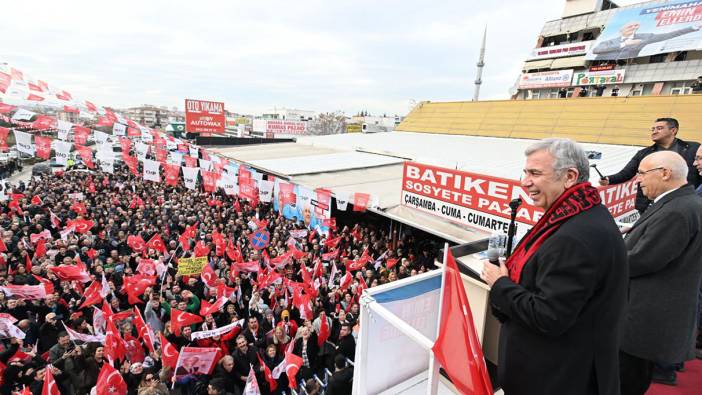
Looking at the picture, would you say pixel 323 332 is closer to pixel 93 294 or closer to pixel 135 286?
pixel 135 286

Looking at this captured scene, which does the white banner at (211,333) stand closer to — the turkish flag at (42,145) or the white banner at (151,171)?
the white banner at (151,171)

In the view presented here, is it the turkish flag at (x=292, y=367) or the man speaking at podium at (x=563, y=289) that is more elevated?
the man speaking at podium at (x=563, y=289)

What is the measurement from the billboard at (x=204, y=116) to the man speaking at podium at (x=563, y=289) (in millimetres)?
33462

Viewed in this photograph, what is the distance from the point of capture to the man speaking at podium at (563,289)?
1.35 m

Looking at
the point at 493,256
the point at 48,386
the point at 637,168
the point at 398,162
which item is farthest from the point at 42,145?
the point at 637,168

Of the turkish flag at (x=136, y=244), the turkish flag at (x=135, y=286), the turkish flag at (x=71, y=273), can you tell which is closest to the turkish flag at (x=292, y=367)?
→ the turkish flag at (x=135, y=286)

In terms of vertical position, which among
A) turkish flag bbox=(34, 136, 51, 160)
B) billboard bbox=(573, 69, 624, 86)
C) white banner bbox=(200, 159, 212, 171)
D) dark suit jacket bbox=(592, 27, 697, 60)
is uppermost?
dark suit jacket bbox=(592, 27, 697, 60)

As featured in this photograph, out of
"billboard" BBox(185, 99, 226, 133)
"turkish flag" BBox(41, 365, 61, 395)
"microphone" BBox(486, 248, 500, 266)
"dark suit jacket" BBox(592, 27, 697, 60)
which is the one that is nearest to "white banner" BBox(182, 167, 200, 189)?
"turkish flag" BBox(41, 365, 61, 395)

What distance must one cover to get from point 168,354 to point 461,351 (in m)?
4.64

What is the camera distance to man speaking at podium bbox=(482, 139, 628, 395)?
1346 millimetres

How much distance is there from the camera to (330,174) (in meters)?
14.2

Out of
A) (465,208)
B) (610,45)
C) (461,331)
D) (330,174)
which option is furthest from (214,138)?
(610,45)

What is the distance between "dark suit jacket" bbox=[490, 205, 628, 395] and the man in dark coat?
912 millimetres

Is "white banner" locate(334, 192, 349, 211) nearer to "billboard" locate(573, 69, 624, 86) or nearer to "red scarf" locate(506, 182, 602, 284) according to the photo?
"red scarf" locate(506, 182, 602, 284)
